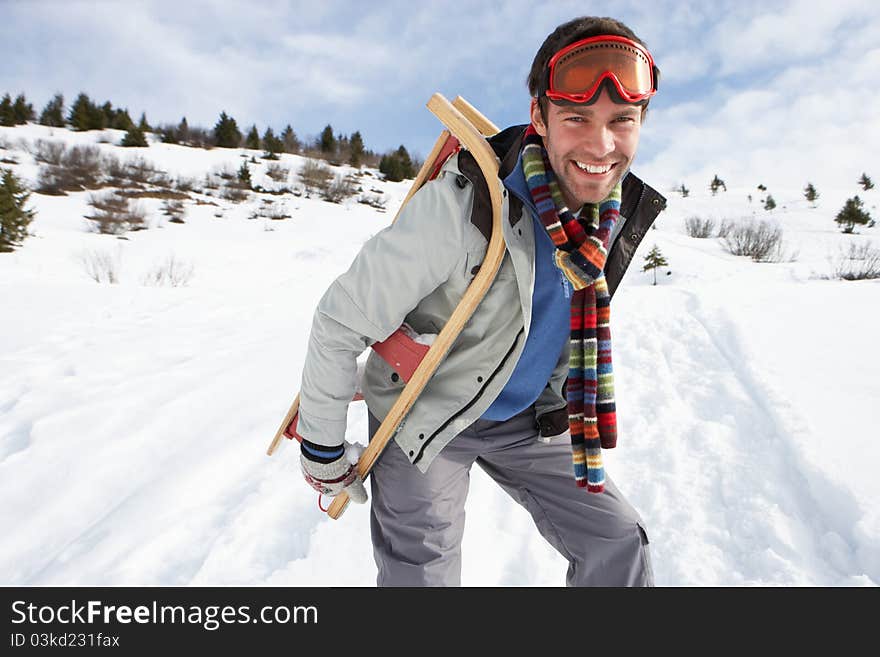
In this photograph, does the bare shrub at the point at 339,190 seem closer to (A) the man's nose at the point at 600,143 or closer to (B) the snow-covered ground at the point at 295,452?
(B) the snow-covered ground at the point at 295,452

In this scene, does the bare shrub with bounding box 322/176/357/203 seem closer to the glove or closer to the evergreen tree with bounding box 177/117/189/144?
the evergreen tree with bounding box 177/117/189/144

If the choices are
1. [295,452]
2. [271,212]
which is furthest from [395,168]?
[295,452]

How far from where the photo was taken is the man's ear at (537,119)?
1530 millimetres

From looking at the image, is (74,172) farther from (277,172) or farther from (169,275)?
(169,275)

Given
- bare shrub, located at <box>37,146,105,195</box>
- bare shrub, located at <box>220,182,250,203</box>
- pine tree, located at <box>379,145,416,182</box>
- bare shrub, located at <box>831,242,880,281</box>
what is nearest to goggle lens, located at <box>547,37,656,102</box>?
bare shrub, located at <box>831,242,880,281</box>

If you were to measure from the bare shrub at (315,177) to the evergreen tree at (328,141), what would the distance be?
8.87 meters

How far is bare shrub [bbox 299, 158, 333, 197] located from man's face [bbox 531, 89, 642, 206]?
2485cm

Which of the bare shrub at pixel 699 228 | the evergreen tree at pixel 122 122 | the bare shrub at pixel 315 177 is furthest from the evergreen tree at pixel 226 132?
the bare shrub at pixel 699 228

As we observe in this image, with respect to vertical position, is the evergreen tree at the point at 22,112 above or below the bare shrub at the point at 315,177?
above

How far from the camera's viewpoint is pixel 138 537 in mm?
2166

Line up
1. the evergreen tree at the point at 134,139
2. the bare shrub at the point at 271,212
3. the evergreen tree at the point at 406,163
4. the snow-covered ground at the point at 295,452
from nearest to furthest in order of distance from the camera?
the snow-covered ground at the point at 295,452 < the bare shrub at the point at 271,212 < the evergreen tree at the point at 134,139 < the evergreen tree at the point at 406,163

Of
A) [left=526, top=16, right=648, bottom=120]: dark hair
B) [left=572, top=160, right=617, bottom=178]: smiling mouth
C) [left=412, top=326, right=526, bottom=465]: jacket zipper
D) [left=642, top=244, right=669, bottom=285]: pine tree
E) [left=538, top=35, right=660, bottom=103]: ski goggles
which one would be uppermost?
[left=526, top=16, right=648, bottom=120]: dark hair

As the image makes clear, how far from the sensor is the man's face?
4.57 ft

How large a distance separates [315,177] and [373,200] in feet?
13.6
